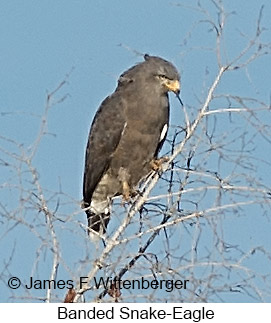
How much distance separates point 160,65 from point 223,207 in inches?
94.0

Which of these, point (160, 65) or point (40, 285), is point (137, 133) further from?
point (40, 285)

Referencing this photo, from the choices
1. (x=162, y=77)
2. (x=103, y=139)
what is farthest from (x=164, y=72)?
(x=103, y=139)

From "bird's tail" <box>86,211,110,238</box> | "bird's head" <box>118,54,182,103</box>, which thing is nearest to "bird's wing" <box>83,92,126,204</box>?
"bird's head" <box>118,54,182,103</box>

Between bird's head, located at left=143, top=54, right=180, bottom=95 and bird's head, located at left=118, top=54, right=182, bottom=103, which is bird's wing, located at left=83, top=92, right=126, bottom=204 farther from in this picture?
bird's head, located at left=143, top=54, right=180, bottom=95

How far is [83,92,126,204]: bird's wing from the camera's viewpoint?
7.25 metres

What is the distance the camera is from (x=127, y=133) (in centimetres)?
725

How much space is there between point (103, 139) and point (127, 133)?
210 mm

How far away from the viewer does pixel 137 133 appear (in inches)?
284

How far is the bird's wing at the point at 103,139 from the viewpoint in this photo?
7.25 meters

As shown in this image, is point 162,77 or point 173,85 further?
point 162,77

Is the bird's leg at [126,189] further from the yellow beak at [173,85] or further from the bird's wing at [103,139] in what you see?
the yellow beak at [173,85]

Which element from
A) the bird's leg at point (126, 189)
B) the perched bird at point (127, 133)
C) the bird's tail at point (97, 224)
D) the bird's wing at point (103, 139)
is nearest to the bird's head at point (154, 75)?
the perched bird at point (127, 133)

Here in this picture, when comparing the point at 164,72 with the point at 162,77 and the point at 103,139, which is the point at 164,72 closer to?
the point at 162,77
